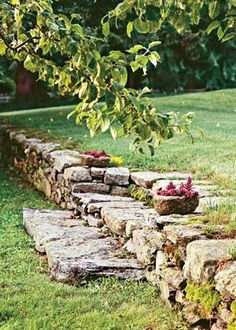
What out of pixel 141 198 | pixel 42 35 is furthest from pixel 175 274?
pixel 141 198

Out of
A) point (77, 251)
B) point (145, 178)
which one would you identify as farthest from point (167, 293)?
point (145, 178)

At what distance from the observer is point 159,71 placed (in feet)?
72.0

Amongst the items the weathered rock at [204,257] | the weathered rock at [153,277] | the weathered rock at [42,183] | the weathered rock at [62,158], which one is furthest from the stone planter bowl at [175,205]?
the weathered rock at [42,183]

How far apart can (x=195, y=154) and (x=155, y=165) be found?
690 mm

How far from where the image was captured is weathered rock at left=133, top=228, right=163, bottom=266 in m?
4.37

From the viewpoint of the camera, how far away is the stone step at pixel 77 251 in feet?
14.5

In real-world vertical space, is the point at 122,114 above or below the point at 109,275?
above

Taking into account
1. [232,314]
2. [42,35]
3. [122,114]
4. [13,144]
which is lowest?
[13,144]

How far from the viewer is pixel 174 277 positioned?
3.90 m

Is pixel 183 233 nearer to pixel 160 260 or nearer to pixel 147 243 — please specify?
pixel 160 260

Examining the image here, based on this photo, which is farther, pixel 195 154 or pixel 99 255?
pixel 195 154

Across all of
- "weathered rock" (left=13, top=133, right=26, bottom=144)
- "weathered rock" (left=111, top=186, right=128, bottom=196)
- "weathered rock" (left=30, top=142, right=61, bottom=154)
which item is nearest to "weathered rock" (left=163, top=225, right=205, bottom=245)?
"weathered rock" (left=111, top=186, right=128, bottom=196)

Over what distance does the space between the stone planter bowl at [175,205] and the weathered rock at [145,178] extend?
5.02ft

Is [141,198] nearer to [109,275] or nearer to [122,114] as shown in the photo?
[109,275]
